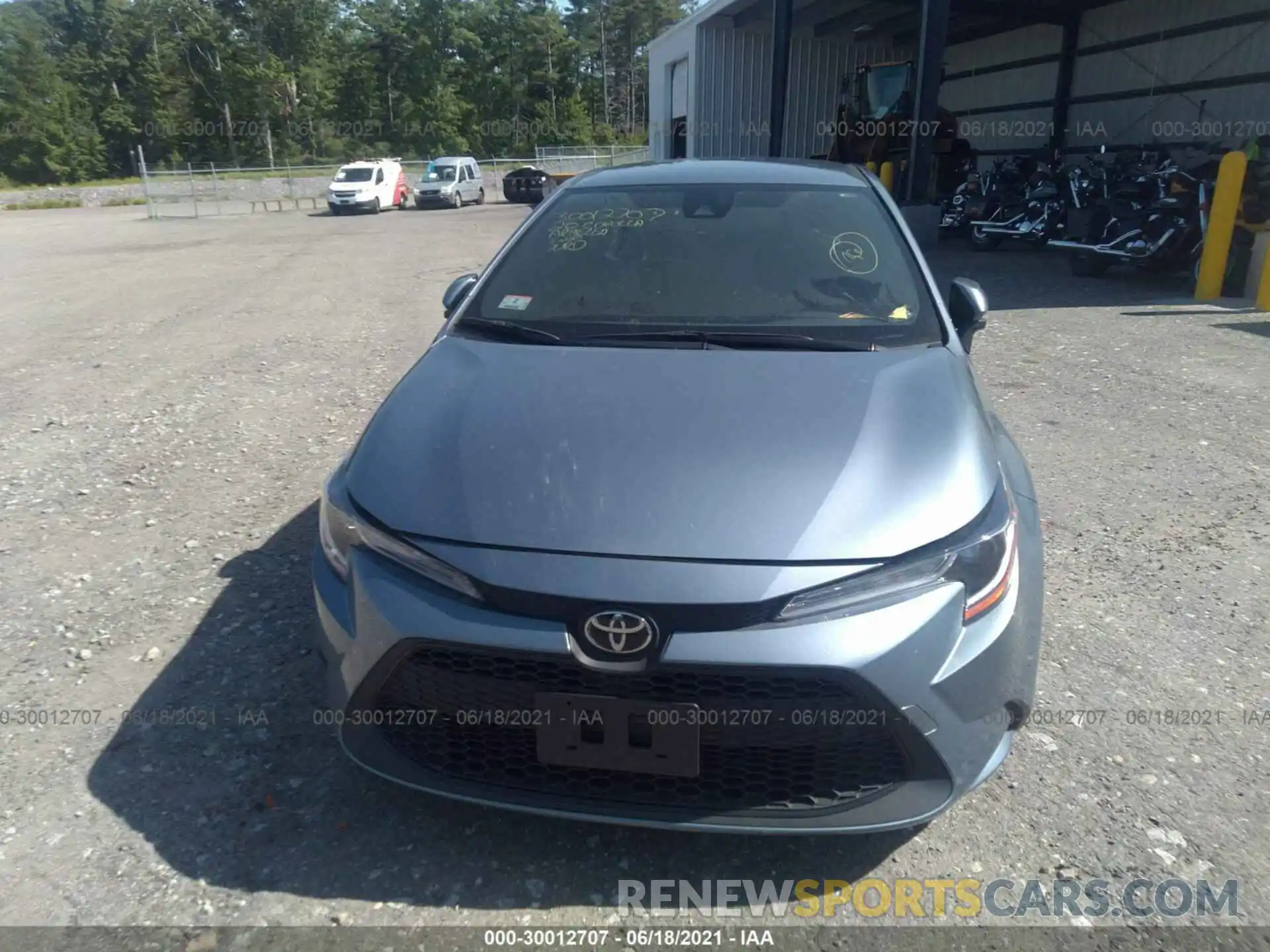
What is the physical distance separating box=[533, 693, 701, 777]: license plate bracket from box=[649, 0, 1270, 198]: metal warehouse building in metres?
10.8

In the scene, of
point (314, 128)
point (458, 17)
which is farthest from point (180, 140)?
point (458, 17)

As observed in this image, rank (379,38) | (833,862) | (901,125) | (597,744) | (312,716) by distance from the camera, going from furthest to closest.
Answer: (379,38) → (901,125) → (312,716) → (833,862) → (597,744)

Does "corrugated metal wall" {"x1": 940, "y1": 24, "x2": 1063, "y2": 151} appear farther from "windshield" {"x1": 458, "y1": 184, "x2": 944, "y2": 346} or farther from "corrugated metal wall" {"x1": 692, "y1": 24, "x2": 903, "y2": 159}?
"windshield" {"x1": 458, "y1": 184, "x2": 944, "y2": 346}

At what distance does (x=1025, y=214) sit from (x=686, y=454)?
12758 millimetres

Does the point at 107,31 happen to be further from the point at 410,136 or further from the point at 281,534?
the point at 281,534

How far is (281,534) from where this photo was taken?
3.87 metres

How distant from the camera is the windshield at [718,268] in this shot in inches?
108

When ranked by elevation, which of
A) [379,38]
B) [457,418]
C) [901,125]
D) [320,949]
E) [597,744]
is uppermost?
[379,38]

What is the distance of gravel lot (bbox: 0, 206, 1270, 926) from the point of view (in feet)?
6.82

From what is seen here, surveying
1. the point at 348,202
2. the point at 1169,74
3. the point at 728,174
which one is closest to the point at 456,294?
the point at 728,174

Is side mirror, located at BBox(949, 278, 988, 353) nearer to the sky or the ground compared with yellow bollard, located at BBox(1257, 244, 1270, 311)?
A: nearer to the sky

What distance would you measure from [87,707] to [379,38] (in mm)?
66887

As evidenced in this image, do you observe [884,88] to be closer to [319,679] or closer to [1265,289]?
[1265,289]

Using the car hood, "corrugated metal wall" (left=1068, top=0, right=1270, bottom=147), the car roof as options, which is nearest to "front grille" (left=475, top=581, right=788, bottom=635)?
the car hood
